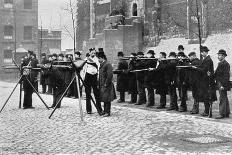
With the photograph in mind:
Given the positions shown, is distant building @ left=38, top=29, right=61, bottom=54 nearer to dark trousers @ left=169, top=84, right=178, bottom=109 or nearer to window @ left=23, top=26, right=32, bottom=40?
window @ left=23, top=26, right=32, bottom=40

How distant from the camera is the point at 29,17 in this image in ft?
179

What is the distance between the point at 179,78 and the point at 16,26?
42490 millimetres

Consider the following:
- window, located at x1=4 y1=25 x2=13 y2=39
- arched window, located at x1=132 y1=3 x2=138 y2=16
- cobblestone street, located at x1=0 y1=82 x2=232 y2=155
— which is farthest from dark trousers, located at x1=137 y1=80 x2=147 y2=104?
window, located at x1=4 y1=25 x2=13 y2=39

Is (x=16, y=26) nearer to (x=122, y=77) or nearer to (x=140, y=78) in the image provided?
(x=122, y=77)

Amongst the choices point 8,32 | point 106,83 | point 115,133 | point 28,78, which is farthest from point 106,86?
point 8,32

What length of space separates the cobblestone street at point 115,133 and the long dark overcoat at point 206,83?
0.79 meters

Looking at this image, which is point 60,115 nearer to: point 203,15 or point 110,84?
point 110,84

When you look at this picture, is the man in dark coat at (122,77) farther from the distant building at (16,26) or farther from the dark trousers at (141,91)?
the distant building at (16,26)

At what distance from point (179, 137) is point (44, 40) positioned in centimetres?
5817

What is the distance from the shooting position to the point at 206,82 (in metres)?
12.6

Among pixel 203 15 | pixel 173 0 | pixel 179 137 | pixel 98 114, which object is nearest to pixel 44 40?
pixel 173 0

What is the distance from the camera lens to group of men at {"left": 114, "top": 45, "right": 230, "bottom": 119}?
12180mm

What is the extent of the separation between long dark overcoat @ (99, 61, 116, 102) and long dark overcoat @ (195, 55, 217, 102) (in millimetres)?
2601

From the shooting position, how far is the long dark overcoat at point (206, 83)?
1236 cm
